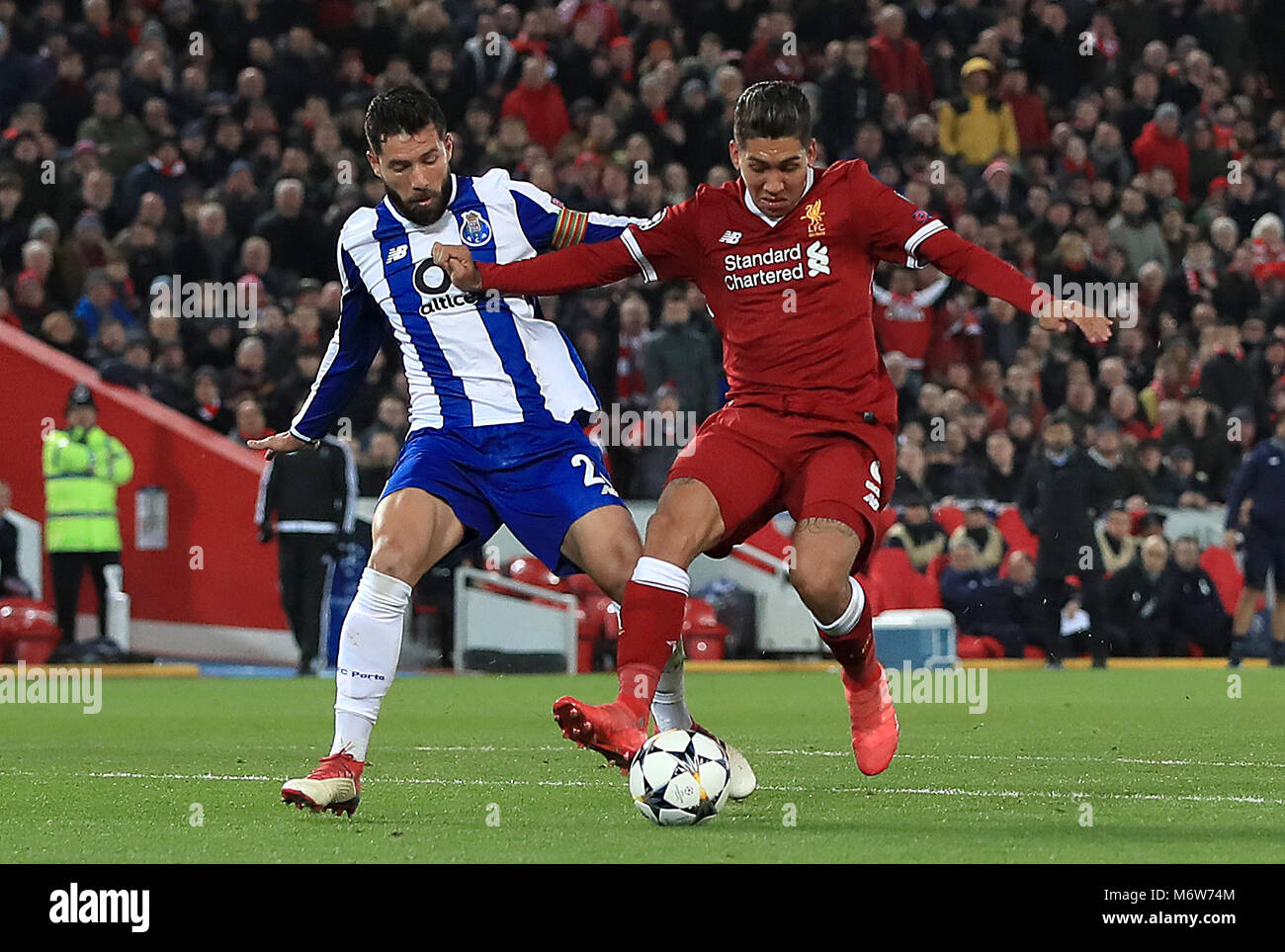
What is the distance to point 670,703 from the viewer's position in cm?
683

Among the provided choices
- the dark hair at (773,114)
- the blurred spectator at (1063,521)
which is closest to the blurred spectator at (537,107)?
the blurred spectator at (1063,521)

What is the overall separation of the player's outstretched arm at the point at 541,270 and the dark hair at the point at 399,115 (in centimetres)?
37

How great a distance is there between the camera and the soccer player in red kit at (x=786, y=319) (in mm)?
6441

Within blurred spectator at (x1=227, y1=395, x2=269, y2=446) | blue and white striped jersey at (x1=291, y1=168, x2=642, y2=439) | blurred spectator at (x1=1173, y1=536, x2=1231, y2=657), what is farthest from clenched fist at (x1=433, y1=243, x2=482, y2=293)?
blurred spectator at (x1=1173, y1=536, x2=1231, y2=657)

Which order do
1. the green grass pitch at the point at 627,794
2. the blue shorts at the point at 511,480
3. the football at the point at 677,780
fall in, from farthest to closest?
the blue shorts at the point at 511,480, the football at the point at 677,780, the green grass pitch at the point at 627,794

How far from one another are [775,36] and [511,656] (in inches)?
294

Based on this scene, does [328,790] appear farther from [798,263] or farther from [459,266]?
[798,263]

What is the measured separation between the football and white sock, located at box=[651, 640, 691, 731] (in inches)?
28.1

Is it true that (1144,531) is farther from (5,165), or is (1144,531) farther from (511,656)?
(5,165)

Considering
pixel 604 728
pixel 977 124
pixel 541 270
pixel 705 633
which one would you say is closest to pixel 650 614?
pixel 604 728

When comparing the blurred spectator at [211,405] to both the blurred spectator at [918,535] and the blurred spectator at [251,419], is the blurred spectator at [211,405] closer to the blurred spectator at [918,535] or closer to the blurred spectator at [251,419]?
the blurred spectator at [251,419]

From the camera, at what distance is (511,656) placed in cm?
1555

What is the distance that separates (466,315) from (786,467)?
3.68 feet

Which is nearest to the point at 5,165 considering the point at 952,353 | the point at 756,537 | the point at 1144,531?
the point at 756,537
